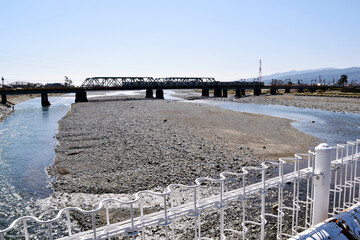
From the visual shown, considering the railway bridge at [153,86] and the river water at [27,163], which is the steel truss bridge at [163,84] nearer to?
the railway bridge at [153,86]

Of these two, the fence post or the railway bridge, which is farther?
the railway bridge

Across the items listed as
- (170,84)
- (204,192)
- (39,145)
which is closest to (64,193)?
(204,192)

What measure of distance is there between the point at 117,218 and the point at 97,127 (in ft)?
67.6

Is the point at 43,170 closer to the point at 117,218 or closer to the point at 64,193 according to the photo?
the point at 64,193

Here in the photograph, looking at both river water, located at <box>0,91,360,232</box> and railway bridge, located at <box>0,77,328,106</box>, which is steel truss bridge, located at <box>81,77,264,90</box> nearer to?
railway bridge, located at <box>0,77,328,106</box>

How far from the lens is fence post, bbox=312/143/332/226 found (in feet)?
13.6

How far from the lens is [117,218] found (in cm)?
955

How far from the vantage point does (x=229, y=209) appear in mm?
9914

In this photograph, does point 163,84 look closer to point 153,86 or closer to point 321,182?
point 153,86

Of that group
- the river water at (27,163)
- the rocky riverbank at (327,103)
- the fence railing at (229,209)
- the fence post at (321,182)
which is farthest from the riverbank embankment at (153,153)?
the rocky riverbank at (327,103)

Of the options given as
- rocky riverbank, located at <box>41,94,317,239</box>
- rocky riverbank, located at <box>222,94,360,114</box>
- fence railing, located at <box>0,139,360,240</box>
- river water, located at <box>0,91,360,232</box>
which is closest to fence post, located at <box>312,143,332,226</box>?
fence railing, located at <box>0,139,360,240</box>

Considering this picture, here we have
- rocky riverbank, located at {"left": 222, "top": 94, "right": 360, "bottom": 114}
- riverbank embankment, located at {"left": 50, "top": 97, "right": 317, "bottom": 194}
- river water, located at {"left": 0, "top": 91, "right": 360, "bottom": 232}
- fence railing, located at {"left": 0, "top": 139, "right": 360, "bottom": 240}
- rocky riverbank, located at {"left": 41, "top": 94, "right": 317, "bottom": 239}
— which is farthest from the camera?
rocky riverbank, located at {"left": 222, "top": 94, "right": 360, "bottom": 114}

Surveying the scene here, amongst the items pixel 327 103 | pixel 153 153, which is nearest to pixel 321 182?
pixel 153 153

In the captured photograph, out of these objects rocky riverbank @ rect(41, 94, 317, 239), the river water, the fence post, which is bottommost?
the river water
